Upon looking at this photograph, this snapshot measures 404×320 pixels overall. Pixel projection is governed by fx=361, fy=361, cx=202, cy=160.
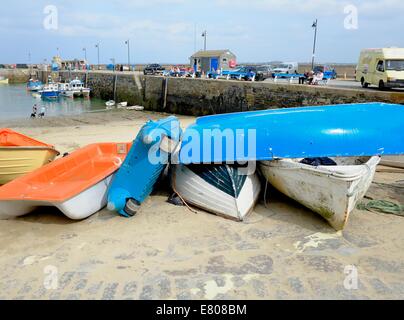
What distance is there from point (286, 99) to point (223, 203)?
12.1 m

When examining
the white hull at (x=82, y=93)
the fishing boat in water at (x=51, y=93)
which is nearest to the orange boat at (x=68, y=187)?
the white hull at (x=82, y=93)

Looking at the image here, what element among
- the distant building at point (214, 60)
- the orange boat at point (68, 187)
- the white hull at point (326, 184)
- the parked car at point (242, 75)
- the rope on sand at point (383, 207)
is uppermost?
the distant building at point (214, 60)

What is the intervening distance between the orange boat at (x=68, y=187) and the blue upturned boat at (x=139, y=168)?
0.35 metres

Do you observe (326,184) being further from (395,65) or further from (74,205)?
(395,65)

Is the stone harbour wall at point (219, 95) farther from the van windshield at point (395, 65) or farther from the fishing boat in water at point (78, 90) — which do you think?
the fishing boat in water at point (78, 90)

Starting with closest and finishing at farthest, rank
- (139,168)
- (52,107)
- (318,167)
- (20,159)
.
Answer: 1. (318,167)
2. (139,168)
3. (20,159)
4. (52,107)

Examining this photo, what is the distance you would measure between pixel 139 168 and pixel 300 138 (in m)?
2.56

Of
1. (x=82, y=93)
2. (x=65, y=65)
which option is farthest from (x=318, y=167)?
(x=65, y=65)

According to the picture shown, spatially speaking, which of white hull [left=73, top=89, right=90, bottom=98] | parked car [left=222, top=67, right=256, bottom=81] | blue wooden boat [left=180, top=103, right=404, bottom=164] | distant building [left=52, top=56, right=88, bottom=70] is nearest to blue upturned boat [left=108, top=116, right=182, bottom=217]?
blue wooden boat [left=180, top=103, right=404, bottom=164]

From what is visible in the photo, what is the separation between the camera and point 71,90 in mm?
36625

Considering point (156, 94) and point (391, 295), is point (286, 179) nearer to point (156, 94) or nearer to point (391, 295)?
point (391, 295)

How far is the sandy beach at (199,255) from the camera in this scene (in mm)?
3715

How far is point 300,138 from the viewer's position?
566cm

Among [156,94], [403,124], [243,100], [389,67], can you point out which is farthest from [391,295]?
[156,94]
